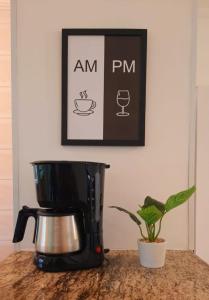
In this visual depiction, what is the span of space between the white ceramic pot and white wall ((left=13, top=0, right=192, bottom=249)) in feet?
0.71

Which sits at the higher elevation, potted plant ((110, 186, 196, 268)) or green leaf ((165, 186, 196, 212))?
green leaf ((165, 186, 196, 212))

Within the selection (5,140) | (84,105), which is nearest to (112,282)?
(84,105)

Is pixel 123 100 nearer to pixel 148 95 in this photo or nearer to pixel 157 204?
pixel 148 95

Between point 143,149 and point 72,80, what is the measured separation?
40cm

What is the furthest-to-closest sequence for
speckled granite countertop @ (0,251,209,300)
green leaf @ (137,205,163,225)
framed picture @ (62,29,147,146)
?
framed picture @ (62,29,147,146) < green leaf @ (137,205,163,225) < speckled granite countertop @ (0,251,209,300)

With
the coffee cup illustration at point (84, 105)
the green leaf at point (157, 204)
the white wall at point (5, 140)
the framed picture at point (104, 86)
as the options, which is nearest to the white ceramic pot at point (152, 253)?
the green leaf at point (157, 204)

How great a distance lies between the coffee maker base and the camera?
0.97 metres

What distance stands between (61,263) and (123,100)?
2.12 feet

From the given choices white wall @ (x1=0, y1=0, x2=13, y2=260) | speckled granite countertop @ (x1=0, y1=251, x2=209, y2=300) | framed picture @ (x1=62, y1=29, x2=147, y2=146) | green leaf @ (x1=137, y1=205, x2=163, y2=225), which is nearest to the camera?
speckled granite countertop @ (x1=0, y1=251, x2=209, y2=300)

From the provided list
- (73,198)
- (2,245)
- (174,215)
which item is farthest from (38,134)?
(2,245)

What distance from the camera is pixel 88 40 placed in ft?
3.94

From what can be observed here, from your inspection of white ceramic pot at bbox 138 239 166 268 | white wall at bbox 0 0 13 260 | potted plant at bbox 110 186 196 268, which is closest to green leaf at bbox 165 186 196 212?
potted plant at bbox 110 186 196 268

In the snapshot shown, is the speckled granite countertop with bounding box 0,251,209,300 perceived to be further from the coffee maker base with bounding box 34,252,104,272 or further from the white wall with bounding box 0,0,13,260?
the white wall with bounding box 0,0,13,260

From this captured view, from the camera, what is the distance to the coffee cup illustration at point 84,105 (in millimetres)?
1206
